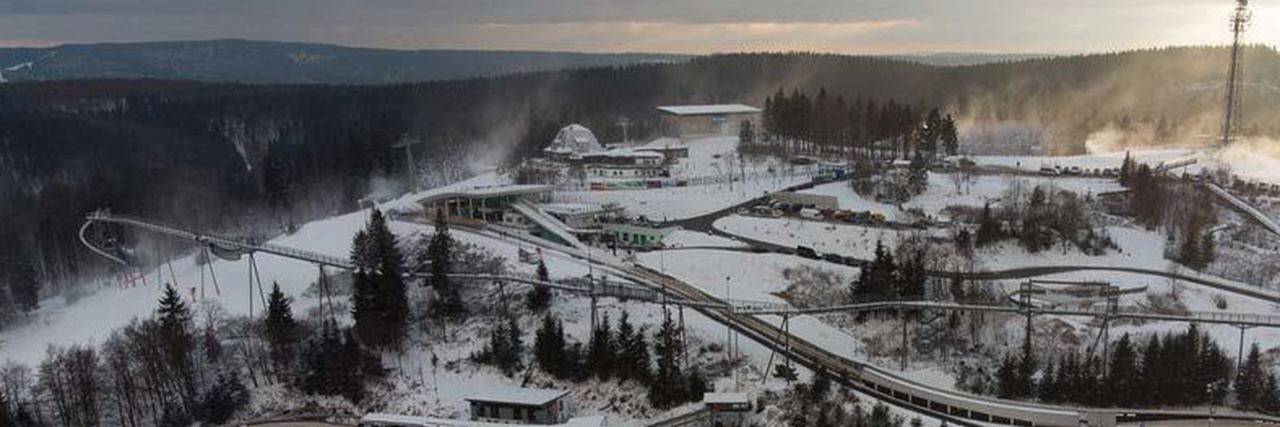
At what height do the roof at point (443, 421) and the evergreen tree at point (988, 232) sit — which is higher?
the evergreen tree at point (988, 232)

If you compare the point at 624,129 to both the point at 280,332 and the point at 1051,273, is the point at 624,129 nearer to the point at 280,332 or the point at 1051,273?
the point at 1051,273

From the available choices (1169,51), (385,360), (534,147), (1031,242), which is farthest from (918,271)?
(1169,51)

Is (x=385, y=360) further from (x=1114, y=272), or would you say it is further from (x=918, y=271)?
(x=1114, y=272)

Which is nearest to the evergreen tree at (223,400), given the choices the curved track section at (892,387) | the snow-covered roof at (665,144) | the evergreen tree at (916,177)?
the curved track section at (892,387)

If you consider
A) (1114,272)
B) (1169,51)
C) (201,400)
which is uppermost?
(1169,51)

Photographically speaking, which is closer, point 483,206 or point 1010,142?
point 483,206

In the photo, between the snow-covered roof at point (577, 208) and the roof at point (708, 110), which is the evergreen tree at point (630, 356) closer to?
the snow-covered roof at point (577, 208)
